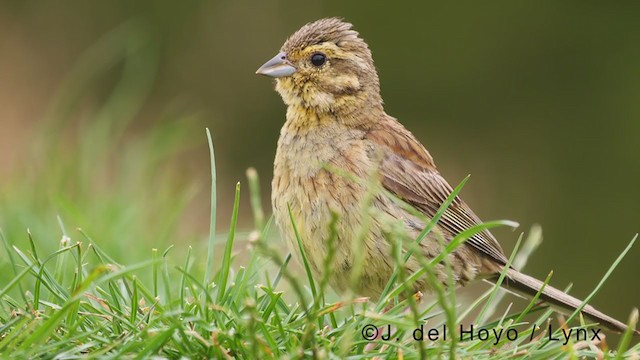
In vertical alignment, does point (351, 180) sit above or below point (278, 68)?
below

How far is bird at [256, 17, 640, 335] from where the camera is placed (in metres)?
3.37

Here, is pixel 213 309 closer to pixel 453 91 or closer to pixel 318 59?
pixel 318 59

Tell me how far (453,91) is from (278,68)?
3.75 m

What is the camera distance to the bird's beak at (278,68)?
379cm

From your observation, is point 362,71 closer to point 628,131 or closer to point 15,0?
point 628,131

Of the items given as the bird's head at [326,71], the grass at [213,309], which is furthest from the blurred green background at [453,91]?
the bird's head at [326,71]

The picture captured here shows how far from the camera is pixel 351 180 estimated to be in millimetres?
3305

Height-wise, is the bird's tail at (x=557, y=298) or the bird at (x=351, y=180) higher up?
the bird at (x=351, y=180)

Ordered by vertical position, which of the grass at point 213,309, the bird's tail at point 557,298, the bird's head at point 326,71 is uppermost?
the bird's head at point 326,71

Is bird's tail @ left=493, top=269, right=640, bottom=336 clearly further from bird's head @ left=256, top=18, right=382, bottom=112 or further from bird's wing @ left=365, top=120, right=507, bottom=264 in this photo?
bird's head @ left=256, top=18, right=382, bottom=112

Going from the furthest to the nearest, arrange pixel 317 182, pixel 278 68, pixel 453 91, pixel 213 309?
pixel 453 91 < pixel 278 68 < pixel 317 182 < pixel 213 309

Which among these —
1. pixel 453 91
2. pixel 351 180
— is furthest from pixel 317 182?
pixel 453 91

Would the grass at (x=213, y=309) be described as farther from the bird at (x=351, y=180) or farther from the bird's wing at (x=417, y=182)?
the bird's wing at (x=417, y=182)

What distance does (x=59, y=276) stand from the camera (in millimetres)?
3043
